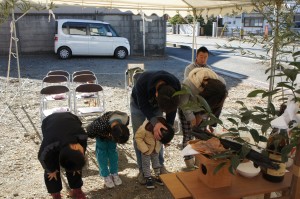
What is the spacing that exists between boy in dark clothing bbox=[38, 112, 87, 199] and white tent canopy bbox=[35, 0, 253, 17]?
3000 millimetres

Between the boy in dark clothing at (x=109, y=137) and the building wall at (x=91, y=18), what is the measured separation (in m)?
10.5

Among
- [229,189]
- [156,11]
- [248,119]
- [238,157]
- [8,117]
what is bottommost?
[8,117]

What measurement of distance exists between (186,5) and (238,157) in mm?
5131

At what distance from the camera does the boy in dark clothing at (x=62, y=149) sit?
76.1 inches

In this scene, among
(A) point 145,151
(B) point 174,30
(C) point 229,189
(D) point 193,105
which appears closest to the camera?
(D) point 193,105

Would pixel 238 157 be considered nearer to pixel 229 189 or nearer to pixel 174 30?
pixel 229 189

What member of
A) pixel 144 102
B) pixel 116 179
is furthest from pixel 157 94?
pixel 116 179

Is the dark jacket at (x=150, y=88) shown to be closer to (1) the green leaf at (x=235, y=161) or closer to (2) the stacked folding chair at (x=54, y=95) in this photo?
(1) the green leaf at (x=235, y=161)

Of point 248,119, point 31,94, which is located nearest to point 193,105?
point 248,119

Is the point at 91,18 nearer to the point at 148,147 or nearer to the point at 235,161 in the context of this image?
the point at 148,147

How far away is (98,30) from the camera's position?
11.2m

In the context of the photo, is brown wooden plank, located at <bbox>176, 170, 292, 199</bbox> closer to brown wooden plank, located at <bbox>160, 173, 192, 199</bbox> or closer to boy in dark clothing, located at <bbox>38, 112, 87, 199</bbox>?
brown wooden plank, located at <bbox>160, 173, 192, 199</bbox>

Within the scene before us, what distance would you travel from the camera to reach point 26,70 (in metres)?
9.27

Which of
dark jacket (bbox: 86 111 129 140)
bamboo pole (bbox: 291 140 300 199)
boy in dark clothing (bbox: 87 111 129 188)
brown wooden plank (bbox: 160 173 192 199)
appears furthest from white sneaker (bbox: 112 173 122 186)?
bamboo pole (bbox: 291 140 300 199)
